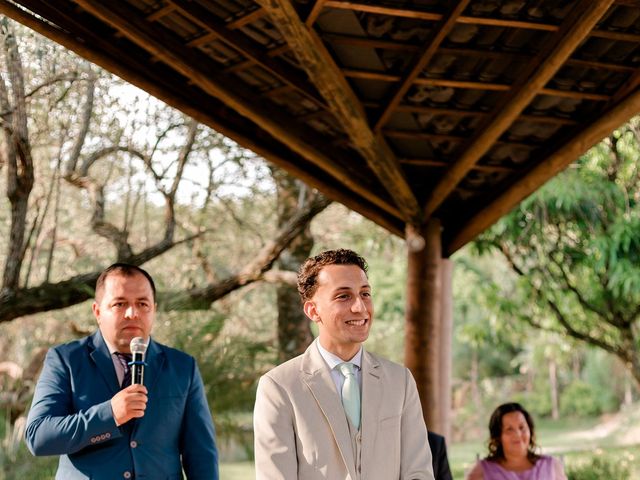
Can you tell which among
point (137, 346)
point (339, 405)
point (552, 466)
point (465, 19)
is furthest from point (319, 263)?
point (552, 466)

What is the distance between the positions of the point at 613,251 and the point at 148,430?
886 cm

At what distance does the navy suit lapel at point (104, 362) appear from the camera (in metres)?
2.64

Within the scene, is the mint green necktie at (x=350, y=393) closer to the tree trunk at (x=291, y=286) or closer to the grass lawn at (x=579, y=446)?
the grass lawn at (x=579, y=446)

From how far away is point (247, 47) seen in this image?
4.89 metres

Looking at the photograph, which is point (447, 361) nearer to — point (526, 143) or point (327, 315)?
point (526, 143)

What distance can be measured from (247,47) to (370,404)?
3.08 meters

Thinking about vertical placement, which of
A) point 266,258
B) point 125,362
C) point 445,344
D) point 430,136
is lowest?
point 125,362

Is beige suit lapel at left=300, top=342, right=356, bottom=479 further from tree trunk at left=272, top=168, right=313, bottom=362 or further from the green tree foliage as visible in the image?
tree trunk at left=272, top=168, right=313, bottom=362

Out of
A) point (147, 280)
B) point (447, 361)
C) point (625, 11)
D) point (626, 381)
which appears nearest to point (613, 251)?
point (447, 361)

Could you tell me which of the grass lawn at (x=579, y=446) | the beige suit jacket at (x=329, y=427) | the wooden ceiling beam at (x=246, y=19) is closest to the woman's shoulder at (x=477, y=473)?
the wooden ceiling beam at (x=246, y=19)

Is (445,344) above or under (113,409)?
above

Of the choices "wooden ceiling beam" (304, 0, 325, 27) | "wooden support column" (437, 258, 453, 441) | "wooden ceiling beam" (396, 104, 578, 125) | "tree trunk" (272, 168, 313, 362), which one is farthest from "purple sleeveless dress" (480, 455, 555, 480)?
"tree trunk" (272, 168, 313, 362)

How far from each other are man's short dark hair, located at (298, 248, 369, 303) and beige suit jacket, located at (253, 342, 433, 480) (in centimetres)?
13

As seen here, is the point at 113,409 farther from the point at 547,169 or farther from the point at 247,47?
the point at 547,169
